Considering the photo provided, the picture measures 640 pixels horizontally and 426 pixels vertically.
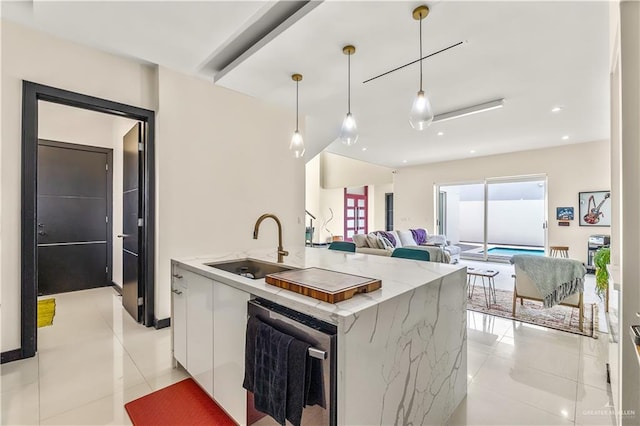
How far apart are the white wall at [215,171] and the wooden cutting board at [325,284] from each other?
1.89 m

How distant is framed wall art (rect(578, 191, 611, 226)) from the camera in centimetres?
590

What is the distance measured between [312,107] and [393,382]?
3.68m

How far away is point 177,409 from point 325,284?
4.44 ft

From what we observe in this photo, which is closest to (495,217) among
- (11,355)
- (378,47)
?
(378,47)

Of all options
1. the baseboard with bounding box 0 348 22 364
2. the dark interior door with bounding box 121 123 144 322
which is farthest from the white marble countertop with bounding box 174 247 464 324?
the baseboard with bounding box 0 348 22 364

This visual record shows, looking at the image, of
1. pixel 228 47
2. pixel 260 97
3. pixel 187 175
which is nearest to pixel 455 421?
pixel 187 175

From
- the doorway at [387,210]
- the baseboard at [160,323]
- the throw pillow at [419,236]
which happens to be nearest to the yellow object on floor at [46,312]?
the baseboard at [160,323]

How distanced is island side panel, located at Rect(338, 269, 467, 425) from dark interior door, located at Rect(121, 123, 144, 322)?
9.46ft

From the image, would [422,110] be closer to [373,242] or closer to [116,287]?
[373,242]

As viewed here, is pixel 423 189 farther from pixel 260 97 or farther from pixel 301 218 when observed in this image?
pixel 260 97

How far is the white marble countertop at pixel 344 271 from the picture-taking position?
111 centimetres

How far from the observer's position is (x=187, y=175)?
10.7 ft

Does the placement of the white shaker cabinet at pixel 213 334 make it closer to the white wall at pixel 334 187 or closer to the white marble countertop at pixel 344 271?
the white marble countertop at pixel 344 271

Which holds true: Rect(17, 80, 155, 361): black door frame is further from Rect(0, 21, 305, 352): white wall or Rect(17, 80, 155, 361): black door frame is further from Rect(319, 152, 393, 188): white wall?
Rect(319, 152, 393, 188): white wall
